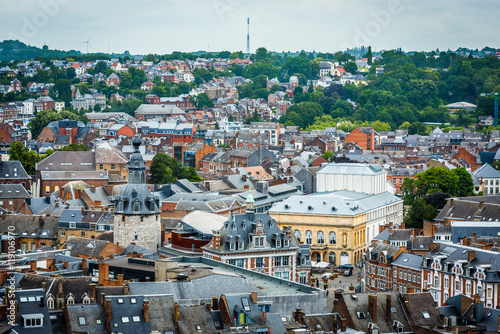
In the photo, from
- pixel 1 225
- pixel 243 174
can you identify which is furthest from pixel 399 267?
pixel 243 174

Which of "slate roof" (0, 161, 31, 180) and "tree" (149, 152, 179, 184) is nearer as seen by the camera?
"slate roof" (0, 161, 31, 180)

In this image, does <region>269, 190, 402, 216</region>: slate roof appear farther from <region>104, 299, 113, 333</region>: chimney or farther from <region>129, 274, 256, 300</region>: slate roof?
<region>104, 299, 113, 333</region>: chimney

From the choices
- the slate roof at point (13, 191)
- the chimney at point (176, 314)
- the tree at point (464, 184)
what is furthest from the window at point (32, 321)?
the tree at point (464, 184)

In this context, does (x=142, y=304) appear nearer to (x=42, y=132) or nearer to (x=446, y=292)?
(x=446, y=292)

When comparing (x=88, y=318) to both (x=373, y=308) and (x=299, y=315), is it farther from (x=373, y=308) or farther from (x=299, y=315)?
(x=373, y=308)

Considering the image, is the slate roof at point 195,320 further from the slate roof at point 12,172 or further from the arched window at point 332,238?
the slate roof at point 12,172

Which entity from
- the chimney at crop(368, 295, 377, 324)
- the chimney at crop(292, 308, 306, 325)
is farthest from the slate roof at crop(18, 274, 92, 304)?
the chimney at crop(368, 295, 377, 324)
